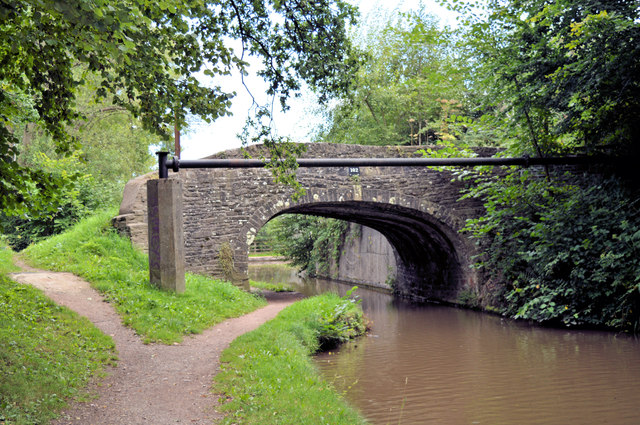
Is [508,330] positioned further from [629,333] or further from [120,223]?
[120,223]

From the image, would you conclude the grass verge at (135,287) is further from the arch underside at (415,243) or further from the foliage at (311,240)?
the foliage at (311,240)

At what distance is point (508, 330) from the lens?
9.77 meters

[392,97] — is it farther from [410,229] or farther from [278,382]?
[278,382]

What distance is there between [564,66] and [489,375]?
4900mm

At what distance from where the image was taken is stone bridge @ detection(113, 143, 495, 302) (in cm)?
1100

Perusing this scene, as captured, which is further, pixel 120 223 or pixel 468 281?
pixel 468 281

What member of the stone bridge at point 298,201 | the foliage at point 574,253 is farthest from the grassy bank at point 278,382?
the foliage at point 574,253

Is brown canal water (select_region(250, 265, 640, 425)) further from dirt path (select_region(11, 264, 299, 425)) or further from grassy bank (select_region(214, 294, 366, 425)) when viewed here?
dirt path (select_region(11, 264, 299, 425))

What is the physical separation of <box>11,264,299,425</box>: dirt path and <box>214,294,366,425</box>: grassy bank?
192mm

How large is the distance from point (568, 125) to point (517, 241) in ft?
8.78

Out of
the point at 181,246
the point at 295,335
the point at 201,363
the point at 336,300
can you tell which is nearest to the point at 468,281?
the point at 336,300

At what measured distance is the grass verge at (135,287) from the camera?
23.1 ft

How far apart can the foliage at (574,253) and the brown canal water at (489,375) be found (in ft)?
1.57

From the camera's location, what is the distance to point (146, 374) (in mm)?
5062
